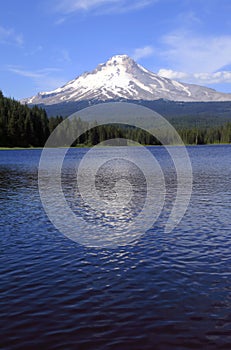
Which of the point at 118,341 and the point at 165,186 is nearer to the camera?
the point at 118,341

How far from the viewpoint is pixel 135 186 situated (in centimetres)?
5206

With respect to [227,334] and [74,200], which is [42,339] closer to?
[227,334]

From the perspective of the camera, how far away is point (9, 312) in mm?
14031

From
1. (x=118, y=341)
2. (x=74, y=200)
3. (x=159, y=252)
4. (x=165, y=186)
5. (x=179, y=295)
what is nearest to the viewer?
(x=118, y=341)

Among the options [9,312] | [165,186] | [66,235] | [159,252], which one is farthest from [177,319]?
[165,186]

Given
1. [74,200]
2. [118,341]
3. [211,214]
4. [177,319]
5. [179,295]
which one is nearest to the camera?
[118,341]

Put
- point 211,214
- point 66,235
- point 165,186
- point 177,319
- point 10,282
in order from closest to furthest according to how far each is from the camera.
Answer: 1. point 177,319
2. point 10,282
3. point 66,235
4. point 211,214
5. point 165,186

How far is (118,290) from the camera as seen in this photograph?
16.0 m

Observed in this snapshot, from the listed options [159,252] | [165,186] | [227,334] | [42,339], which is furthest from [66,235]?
[165,186]

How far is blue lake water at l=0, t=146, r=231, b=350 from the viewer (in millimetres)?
12250

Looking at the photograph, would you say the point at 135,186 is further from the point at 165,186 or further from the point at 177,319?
the point at 177,319

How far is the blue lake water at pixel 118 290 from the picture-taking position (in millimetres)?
12250

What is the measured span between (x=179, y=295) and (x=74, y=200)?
86.1 feet

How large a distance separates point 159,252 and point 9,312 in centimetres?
977
